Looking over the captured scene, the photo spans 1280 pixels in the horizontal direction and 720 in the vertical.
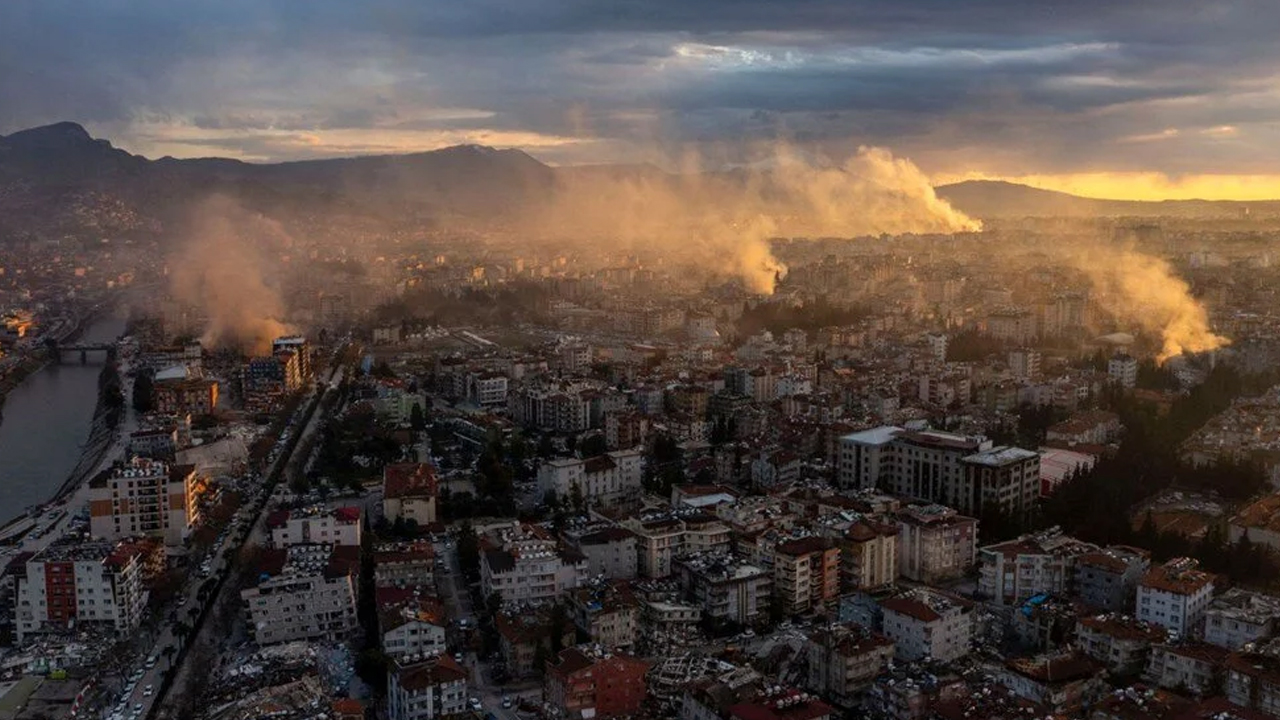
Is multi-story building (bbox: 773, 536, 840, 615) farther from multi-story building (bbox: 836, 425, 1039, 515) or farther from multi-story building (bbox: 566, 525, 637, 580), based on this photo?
multi-story building (bbox: 836, 425, 1039, 515)

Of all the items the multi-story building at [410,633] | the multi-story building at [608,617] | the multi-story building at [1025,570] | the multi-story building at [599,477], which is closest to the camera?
the multi-story building at [410,633]

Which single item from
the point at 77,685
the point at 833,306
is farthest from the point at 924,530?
the point at 833,306

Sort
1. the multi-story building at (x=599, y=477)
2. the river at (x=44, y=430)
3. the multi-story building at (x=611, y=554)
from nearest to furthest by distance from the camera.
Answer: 1. the multi-story building at (x=611, y=554)
2. the multi-story building at (x=599, y=477)
3. the river at (x=44, y=430)

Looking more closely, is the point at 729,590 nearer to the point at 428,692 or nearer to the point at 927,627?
the point at 927,627

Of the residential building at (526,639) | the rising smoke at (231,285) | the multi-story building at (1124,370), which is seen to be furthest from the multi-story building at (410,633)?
the rising smoke at (231,285)

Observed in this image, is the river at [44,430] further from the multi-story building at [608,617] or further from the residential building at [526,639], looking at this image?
the multi-story building at [608,617]
